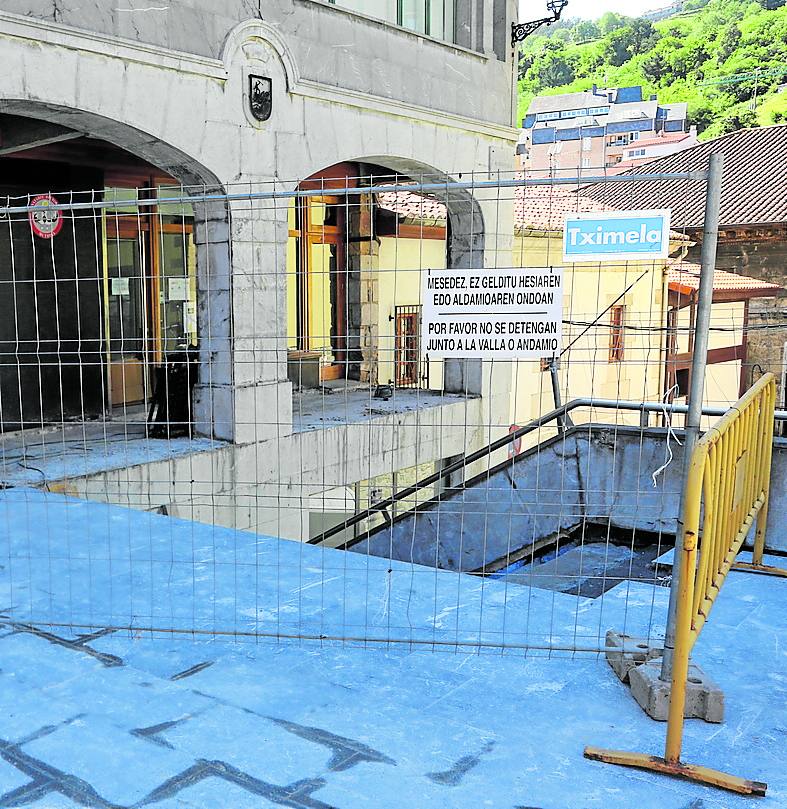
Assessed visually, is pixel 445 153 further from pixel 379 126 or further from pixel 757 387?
pixel 757 387

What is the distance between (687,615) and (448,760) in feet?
3.21

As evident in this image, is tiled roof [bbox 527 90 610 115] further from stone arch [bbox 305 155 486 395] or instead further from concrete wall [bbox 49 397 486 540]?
concrete wall [bbox 49 397 486 540]

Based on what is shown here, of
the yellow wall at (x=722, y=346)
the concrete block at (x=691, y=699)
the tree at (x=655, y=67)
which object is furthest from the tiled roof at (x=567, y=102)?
the concrete block at (x=691, y=699)

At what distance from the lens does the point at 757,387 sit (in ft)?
15.1

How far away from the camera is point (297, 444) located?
1065cm

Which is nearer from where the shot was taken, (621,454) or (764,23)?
(621,454)

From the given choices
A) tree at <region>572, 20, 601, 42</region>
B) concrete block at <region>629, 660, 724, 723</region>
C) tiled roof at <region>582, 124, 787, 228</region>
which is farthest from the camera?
tree at <region>572, 20, 601, 42</region>

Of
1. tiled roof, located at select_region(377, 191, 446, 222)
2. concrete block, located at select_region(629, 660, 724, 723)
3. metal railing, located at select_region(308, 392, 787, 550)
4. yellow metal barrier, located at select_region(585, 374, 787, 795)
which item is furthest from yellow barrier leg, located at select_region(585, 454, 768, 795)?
tiled roof, located at select_region(377, 191, 446, 222)

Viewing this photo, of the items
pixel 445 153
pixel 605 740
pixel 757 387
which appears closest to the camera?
pixel 605 740

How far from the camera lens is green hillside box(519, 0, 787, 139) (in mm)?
68375

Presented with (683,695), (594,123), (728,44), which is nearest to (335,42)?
(683,695)

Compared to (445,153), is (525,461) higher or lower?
lower

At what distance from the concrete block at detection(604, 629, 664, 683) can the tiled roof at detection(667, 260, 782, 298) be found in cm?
2005

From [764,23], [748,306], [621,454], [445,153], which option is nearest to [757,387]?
[621,454]
